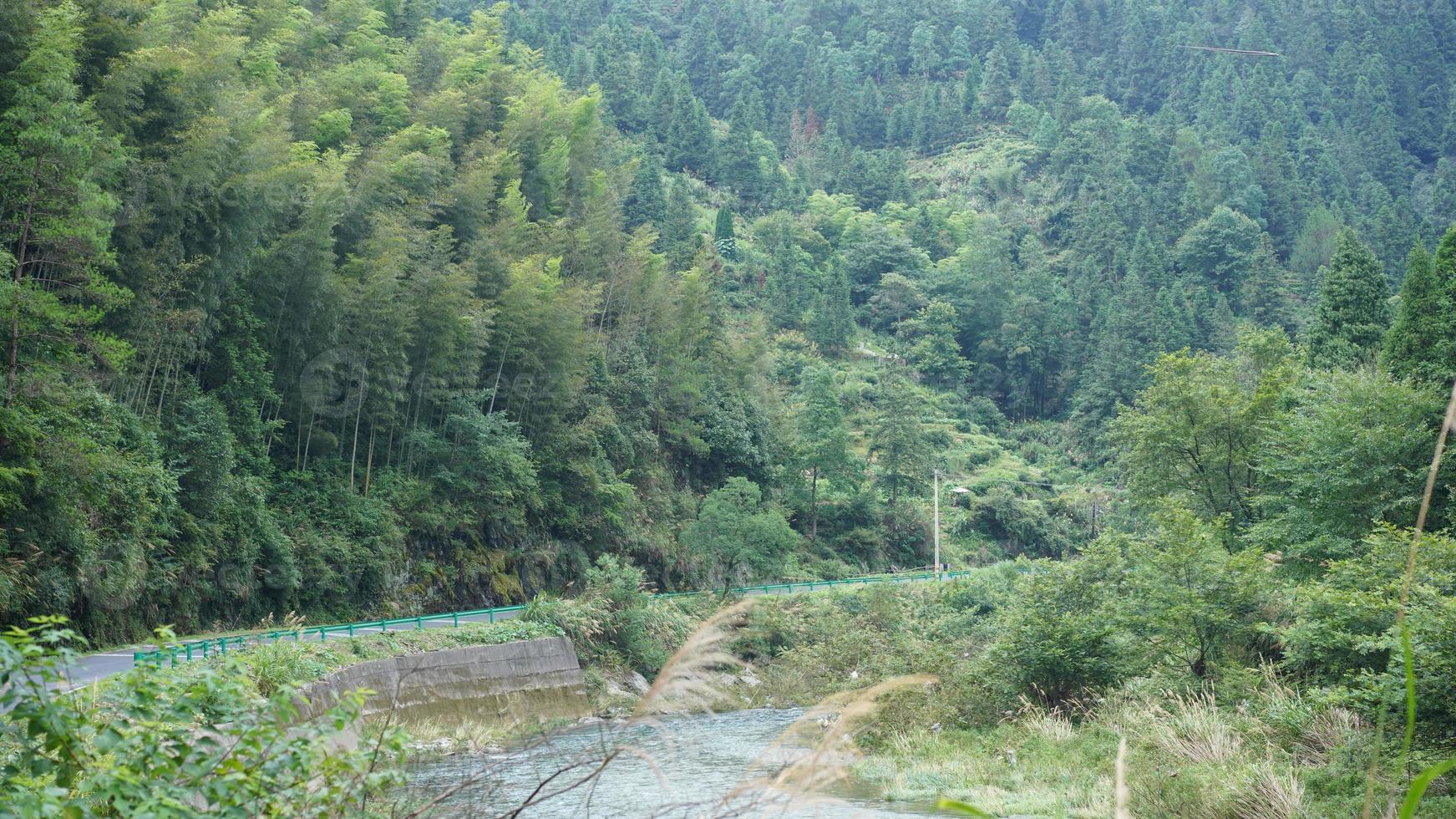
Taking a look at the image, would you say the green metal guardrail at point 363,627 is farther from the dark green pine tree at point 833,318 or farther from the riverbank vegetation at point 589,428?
the dark green pine tree at point 833,318

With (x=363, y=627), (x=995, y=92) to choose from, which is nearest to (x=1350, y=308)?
(x=363, y=627)

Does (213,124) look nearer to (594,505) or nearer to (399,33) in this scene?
(594,505)

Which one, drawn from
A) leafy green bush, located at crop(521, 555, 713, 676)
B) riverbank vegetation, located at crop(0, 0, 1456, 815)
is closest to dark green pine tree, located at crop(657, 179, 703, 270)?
riverbank vegetation, located at crop(0, 0, 1456, 815)

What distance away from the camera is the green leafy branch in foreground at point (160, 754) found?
3.54m

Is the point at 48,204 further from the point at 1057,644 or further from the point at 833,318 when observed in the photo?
the point at 833,318

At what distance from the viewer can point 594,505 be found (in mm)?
38062

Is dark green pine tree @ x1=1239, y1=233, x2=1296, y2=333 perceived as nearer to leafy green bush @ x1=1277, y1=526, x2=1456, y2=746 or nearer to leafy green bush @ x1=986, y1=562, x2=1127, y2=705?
leafy green bush @ x1=986, y1=562, x2=1127, y2=705

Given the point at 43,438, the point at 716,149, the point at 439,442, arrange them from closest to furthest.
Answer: the point at 43,438, the point at 439,442, the point at 716,149

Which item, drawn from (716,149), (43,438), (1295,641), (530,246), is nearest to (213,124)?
(43,438)

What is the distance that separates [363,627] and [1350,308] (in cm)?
2934

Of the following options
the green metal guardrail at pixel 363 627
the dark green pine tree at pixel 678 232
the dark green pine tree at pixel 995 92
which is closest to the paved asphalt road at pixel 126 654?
the green metal guardrail at pixel 363 627

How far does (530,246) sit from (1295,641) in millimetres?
29857

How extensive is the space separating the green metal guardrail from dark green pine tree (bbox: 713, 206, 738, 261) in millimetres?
38262

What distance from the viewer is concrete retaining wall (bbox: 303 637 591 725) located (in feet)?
65.8
